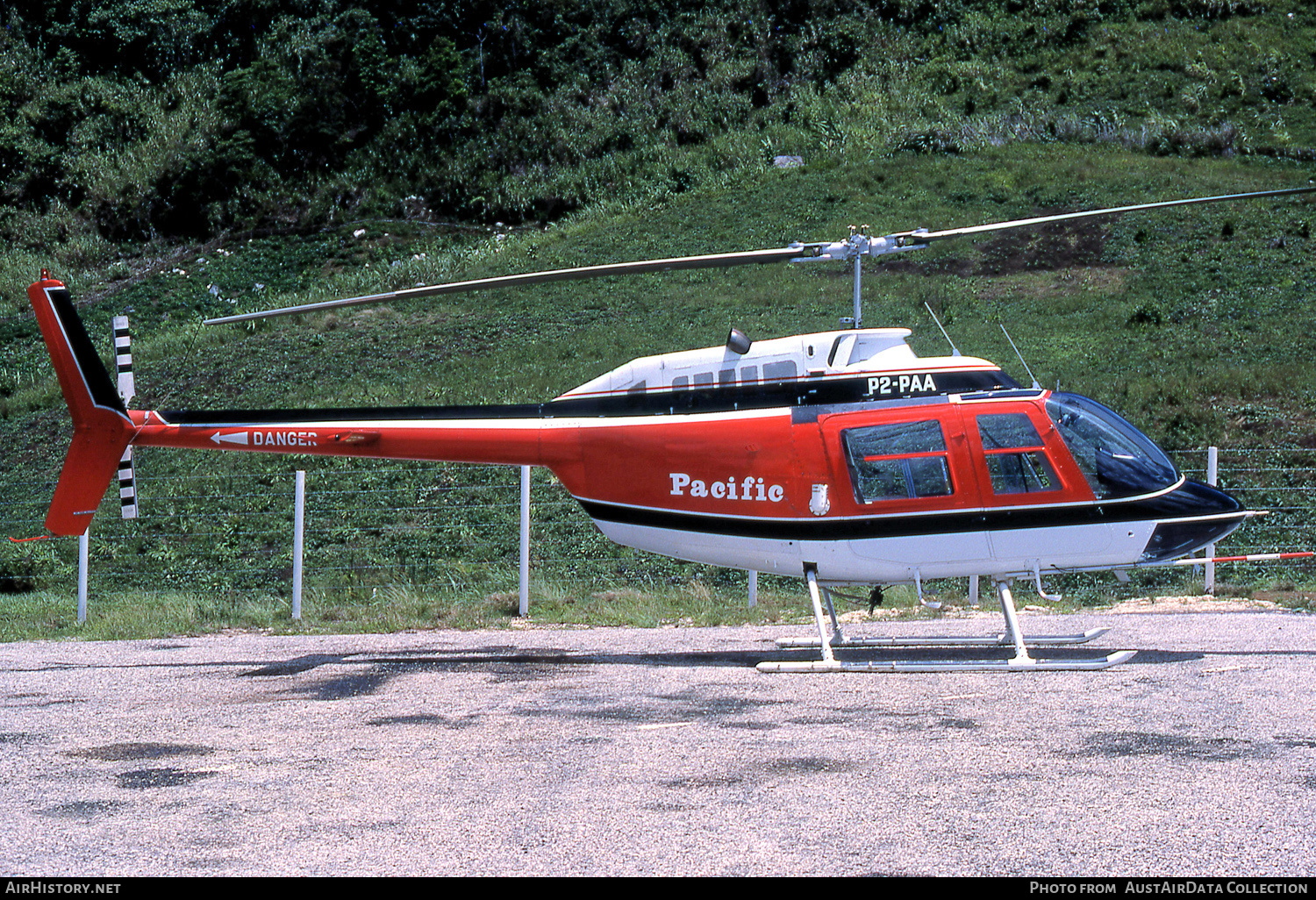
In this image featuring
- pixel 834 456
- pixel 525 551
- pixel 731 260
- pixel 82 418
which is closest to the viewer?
pixel 731 260

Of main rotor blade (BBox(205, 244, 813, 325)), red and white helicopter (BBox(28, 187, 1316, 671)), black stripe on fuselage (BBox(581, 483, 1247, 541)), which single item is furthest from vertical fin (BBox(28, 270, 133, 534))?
black stripe on fuselage (BBox(581, 483, 1247, 541))

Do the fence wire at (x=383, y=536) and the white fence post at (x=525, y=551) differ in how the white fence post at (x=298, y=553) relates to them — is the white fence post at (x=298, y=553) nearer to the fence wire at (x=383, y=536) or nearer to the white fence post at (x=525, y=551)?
the fence wire at (x=383, y=536)

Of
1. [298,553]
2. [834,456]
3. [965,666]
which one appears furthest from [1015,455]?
[298,553]

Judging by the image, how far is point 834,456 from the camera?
356 inches

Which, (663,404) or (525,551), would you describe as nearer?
(663,404)

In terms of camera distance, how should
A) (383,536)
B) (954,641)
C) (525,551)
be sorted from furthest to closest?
(383,536), (525,551), (954,641)

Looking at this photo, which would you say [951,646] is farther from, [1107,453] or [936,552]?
[1107,453]

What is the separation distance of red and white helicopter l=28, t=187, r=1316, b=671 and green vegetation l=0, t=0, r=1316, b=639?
310cm

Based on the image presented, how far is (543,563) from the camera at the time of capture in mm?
15961

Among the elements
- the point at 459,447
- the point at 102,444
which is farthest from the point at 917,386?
the point at 102,444

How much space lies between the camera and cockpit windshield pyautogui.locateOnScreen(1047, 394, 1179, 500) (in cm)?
870

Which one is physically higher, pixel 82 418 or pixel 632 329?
pixel 632 329

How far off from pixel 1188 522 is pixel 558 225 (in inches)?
1233

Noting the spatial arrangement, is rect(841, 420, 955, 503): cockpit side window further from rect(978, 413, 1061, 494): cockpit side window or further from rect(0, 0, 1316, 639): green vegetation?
rect(0, 0, 1316, 639): green vegetation
